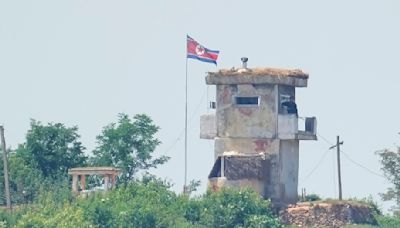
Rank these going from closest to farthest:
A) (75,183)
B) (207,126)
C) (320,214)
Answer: (320,214), (207,126), (75,183)

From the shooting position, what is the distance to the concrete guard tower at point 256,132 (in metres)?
95.2

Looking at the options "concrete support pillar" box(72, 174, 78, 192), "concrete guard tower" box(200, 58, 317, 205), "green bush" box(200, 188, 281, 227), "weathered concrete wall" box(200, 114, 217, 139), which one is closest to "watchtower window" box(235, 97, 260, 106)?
"concrete guard tower" box(200, 58, 317, 205)

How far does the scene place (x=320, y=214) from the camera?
93.9 metres

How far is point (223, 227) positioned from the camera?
9388cm

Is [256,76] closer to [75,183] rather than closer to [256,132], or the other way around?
[256,132]

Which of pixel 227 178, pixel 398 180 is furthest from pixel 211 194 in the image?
pixel 398 180

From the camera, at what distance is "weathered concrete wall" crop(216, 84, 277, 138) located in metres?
95.5

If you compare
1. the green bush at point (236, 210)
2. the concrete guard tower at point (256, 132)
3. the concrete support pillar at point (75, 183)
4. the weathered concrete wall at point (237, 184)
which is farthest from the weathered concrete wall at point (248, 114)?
the concrete support pillar at point (75, 183)

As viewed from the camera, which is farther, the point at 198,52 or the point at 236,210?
the point at 198,52

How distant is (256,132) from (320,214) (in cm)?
476

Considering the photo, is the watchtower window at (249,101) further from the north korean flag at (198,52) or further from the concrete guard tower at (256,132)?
the north korean flag at (198,52)

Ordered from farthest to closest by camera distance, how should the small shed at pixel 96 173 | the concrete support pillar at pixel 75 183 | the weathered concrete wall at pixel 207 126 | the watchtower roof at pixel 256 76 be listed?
the concrete support pillar at pixel 75 183
the small shed at pixel 96 173
the weathered concrete wall at pixel 207 126
the watchtower roof at pixel 256 76

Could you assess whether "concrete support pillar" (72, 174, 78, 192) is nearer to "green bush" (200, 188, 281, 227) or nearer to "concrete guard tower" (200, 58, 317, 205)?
"concrete guard tower" (200, 58, 317, 205)

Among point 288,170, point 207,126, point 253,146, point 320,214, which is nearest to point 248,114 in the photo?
point 253,146
